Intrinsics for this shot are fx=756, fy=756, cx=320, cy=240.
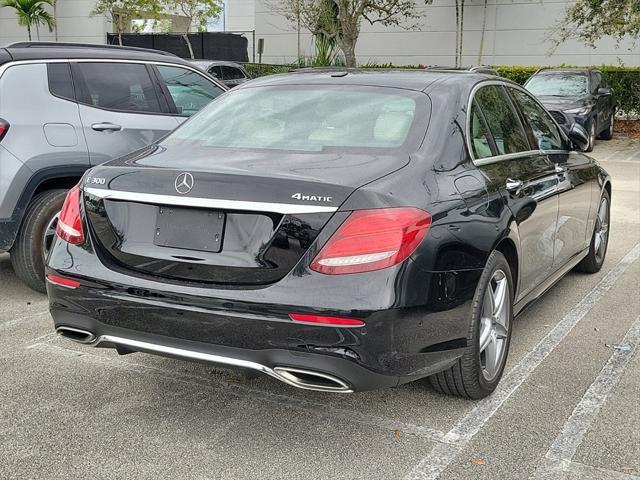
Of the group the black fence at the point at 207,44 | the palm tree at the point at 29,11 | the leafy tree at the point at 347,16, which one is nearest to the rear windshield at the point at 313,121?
the leafy tree at the point at 347,16

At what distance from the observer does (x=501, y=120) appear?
432 cm

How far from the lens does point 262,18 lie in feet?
100

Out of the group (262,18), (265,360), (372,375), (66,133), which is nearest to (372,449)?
(372,375)

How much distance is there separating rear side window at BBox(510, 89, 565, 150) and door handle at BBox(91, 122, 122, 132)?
297cm

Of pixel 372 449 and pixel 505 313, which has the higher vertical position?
pixel 505 313

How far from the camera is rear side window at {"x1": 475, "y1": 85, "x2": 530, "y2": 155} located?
4137mm

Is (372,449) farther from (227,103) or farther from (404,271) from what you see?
A: (227,103)

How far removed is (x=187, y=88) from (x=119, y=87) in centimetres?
74

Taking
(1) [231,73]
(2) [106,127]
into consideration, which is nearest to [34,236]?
(2) [106,127]

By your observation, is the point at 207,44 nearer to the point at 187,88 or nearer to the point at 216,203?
the point at 187,88

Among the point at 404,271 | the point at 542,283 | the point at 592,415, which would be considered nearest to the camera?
the point at 404,271

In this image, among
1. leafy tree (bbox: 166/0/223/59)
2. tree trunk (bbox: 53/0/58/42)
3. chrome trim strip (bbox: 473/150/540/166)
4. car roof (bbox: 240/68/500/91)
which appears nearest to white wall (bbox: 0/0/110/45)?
tree trunk (bbox: 53/0/58/42)

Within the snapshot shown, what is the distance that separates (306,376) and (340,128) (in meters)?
1.28

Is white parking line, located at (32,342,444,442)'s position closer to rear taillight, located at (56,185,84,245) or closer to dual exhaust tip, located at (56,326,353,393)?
dual exhaust tip, located at (56,326,353,393)
